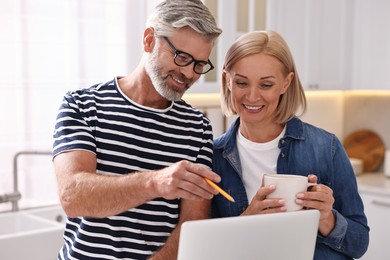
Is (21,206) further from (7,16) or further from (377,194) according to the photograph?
(377,194)

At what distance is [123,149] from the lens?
1.67 metres

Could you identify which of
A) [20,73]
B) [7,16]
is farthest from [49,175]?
[7,16]

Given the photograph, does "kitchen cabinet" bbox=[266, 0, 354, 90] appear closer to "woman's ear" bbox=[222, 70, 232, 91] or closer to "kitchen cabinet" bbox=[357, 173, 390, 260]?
"kitchen cabinet" bbox=[357, 173, 390, 260]

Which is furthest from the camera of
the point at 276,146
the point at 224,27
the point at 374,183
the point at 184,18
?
the point at 374,183

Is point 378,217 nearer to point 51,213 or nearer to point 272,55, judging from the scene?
point 51,213

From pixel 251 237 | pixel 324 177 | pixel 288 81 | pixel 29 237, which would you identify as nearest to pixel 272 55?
pixel 288 81

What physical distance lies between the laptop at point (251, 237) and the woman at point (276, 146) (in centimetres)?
30

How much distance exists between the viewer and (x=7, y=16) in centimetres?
260

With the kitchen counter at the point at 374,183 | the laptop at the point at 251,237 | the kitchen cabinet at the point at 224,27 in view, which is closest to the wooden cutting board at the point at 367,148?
the kitchen counter at the point at 374,183

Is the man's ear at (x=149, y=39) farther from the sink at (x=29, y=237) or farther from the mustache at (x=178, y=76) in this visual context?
the sink at (x=29, y=237)

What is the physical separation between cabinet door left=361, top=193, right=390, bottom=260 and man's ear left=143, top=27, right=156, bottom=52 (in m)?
2.25

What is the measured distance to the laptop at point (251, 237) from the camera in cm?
113

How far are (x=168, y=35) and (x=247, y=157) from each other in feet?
1.27

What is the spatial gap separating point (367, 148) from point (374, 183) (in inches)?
20.7
